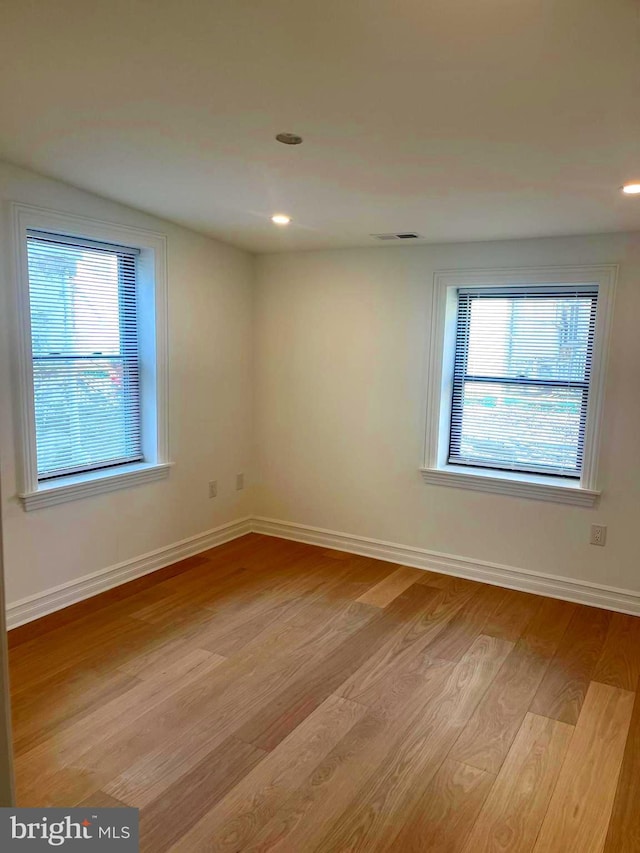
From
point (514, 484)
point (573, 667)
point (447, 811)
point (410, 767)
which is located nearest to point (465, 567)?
point (514, 484)

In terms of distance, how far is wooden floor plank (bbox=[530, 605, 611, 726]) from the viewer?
2.57 m

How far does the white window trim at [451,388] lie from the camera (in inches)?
136

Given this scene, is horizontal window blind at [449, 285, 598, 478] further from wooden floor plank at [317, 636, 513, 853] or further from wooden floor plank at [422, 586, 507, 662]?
wooden floor plank at [317, 636, 513, 853]

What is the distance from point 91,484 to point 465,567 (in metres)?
2.46

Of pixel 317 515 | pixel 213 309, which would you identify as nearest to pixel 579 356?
pixel 317 515

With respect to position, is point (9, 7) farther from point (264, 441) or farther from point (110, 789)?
point (264, 441)

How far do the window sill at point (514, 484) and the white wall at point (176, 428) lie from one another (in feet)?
5.09

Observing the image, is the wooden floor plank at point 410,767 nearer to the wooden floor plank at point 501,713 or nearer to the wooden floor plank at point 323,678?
the wooden floor plank at point 501,713

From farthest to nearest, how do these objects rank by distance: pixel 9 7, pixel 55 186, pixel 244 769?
pixel 55 186 < pixel 244 769 < pixel 9 7

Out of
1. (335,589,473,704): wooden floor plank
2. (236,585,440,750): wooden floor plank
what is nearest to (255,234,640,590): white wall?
(335,589,473,704): wooden floor plank

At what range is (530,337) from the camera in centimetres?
380

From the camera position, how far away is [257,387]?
469 centimetres

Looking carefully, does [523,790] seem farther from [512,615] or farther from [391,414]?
[391,414]

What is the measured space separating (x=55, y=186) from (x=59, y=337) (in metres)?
0.78
